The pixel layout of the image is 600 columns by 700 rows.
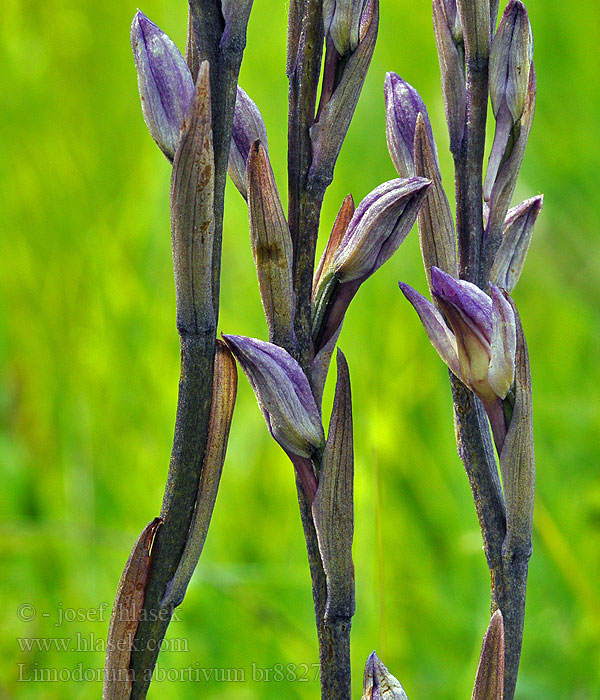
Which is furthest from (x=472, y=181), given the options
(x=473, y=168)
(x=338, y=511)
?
(x=338, y=511)

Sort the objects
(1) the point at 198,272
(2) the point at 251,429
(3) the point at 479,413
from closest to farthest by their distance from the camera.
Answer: (1) the point at 198,272
(3) the point at 479,413
(2) the point at 251,429

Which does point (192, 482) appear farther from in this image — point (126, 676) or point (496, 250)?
point (496, 250)

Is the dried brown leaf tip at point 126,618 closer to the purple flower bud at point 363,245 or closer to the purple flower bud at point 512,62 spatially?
the purple flower bud at point 363,245

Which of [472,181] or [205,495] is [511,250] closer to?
[472,181]

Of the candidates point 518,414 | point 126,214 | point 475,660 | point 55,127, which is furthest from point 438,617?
point 55,127

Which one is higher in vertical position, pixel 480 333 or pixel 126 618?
pixel 480 333

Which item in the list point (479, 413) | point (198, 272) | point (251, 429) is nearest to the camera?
point (198, 272)
